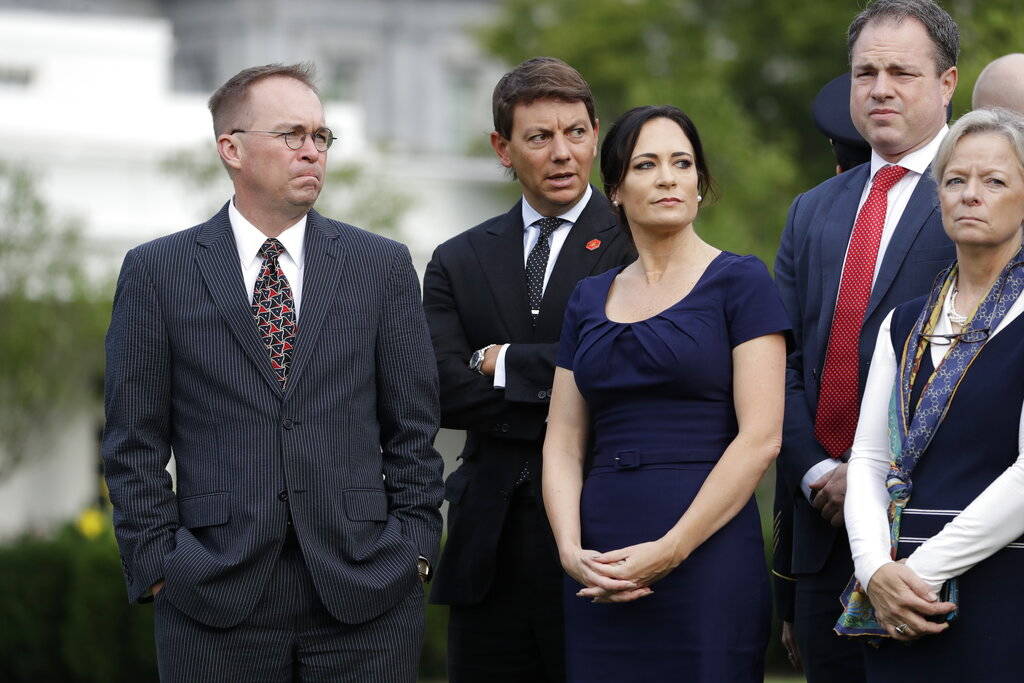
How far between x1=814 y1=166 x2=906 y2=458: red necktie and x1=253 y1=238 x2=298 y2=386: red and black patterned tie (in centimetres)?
159

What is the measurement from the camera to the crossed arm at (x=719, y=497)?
15.2ft

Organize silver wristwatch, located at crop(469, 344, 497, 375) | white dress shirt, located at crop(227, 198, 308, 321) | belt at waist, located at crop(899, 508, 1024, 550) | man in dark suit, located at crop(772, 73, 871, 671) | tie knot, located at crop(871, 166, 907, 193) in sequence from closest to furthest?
1. belt at waist, located at crop(899, 508, 1024, 550)
2. white dress shirt, located at crop(227, 198, 308, 321)
3. tie knot, located at crop(871, 166, 907, 193)
4. silver wristwatch, located at crop(469, 344, 497, 375)
5. man in dark suit, located at crop(772, 73, 871, 671)

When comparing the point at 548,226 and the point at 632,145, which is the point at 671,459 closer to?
the point at 632,145

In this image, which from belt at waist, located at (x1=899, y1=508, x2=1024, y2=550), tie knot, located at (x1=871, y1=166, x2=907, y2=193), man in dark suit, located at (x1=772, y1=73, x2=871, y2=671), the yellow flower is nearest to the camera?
belt at waist, located at (x1=899, y1=508, x2=1024, y2=550)

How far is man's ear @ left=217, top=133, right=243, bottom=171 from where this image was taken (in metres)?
5.18

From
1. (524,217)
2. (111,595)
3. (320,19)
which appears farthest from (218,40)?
(524,217)

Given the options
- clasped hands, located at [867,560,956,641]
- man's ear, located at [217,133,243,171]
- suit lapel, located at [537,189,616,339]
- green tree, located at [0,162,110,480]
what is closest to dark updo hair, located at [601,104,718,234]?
suit lapel, located at [537,189,616,339]

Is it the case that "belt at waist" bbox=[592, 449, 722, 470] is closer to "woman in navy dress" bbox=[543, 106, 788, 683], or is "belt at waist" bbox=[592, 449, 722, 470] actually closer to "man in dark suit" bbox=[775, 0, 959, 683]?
"woman in navy dress" bbox=[543, 106, 788, 683]

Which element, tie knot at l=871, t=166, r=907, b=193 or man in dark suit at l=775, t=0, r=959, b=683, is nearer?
man in dark suit at l=775, t=0, r=959, b=683

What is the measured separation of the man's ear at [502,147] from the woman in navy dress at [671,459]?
78cm

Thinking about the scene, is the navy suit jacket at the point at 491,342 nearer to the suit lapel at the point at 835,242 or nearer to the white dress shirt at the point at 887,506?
the suit lapel at the point at 835,242

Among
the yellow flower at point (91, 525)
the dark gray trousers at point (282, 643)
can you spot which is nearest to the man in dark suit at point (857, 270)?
the dark gray trousers at point (282, 643)

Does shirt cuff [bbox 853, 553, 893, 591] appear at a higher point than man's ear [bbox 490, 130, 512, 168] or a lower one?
lower

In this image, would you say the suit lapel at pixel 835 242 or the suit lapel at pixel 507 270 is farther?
the suit lapel at pixel 507 270
